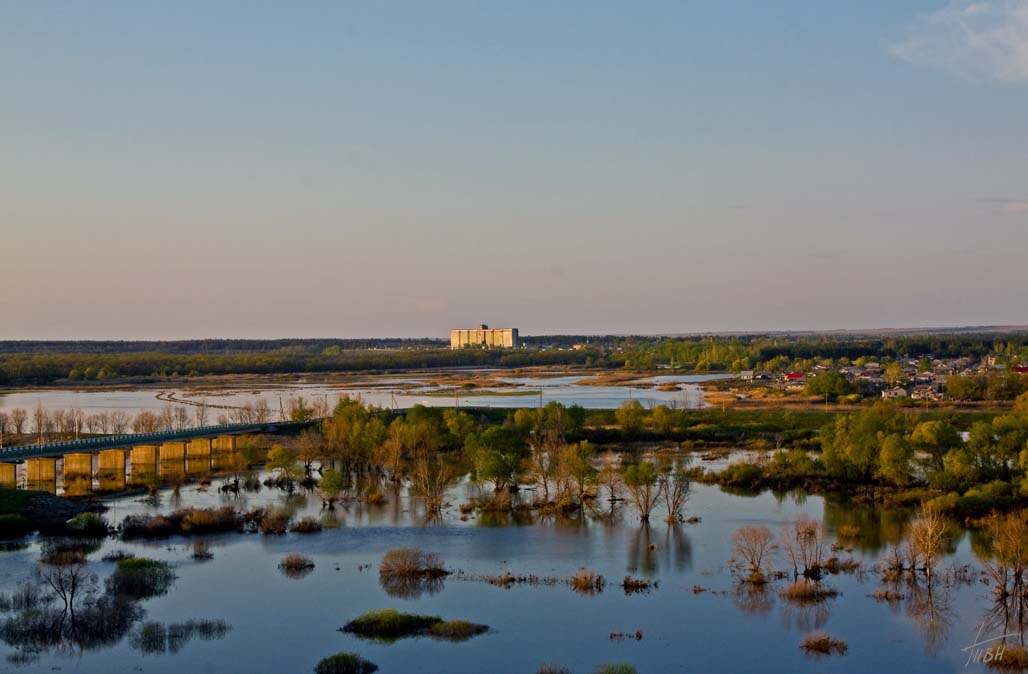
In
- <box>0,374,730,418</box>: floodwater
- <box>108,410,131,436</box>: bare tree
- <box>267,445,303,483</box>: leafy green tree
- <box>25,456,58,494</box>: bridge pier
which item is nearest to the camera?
<box>25,456,58,494</box>: bridge pier

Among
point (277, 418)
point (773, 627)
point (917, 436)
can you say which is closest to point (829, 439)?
point (917, 436)

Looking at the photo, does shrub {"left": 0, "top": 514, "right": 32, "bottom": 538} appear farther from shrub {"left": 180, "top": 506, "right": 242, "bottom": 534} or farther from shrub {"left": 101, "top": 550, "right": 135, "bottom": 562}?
shrub {"left": 101, "top": 550, "right": 135, "bottom": 562}

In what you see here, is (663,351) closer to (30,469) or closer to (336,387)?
(336,387)

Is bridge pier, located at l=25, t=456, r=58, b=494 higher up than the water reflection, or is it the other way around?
bridge pier, located at l=25, t=456, r=58, b=494

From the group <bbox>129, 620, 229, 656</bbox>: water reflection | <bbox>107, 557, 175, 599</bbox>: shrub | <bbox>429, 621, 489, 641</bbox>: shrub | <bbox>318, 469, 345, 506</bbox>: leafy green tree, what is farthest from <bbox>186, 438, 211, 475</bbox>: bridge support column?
<bbox>429, 621, 489, 641</bbox>: shrub

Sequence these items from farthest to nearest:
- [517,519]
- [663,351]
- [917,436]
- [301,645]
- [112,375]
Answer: [663,351]
[112,375]
[917,436]
[517,519]
[301,645]

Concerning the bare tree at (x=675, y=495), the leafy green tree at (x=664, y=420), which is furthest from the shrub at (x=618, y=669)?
the leafy green tree at (x=664, y=420)
